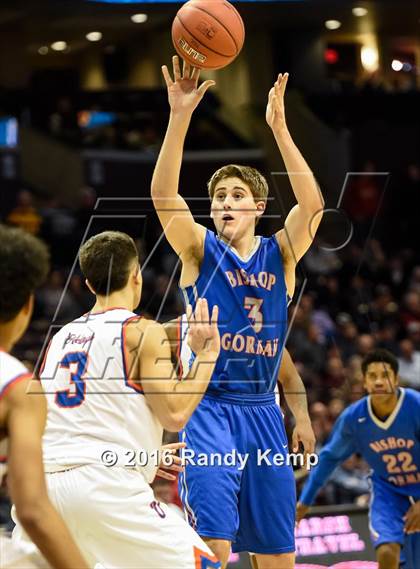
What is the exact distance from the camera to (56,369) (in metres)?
4.62

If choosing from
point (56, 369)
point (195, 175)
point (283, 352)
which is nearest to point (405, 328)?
point (195, 175)

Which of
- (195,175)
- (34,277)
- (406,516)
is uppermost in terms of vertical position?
(195,175)

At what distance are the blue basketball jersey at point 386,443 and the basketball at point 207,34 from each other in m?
2.81

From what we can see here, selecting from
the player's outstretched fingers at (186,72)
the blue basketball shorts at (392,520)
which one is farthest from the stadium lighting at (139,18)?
the player's outstretched fingers at (186,72)

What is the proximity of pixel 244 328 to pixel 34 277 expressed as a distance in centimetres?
215

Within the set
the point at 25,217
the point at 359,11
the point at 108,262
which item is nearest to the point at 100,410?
the point at 108,262

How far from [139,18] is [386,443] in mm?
11145

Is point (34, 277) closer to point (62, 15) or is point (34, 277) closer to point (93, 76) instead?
point (62, 15)

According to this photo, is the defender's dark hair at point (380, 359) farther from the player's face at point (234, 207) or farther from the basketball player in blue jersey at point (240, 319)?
the player's face at point (234, 207)

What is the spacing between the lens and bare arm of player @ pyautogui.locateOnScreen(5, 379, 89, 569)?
3445 mm

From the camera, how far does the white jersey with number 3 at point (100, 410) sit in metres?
4.42

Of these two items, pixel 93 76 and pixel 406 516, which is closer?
pixel 406 516

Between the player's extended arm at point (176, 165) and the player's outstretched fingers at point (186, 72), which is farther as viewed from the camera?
the player's outstretched fingers at point (186, 72)

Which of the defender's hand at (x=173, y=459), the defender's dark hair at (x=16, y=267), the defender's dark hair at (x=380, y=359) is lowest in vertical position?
the defender's hand at (x=173, y=459)
